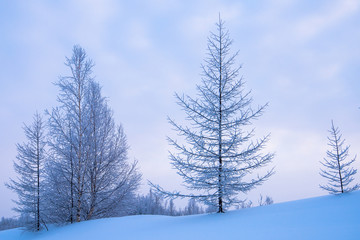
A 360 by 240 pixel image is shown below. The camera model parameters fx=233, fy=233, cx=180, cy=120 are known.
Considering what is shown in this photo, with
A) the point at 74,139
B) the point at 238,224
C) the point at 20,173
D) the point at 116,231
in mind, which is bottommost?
the point at 116,231

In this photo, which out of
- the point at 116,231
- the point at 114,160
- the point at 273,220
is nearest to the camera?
the point at 273,220

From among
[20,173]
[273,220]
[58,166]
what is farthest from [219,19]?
[20,173]

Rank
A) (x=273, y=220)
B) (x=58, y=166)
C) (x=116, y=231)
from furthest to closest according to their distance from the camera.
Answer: (x=58, y=166) → (x=116, y=231) → (x=273, y=220)

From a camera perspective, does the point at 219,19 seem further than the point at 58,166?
No

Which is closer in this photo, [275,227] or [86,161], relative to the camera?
[275,227]

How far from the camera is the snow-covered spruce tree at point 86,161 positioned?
1023 centimetres

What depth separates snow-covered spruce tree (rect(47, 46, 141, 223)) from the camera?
10.2m

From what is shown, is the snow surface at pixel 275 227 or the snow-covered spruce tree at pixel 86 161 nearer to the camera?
the snow surface at pixel 275 227

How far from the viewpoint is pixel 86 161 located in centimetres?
1057

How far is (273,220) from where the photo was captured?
197 inches

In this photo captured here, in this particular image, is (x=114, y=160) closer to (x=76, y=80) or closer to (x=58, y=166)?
(x=58, y=166)

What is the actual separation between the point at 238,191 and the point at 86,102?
8.24m

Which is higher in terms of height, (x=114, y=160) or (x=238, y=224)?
(x=114, y=160)

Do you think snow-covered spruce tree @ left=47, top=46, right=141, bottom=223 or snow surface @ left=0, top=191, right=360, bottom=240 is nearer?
snow surface @ left=0, top=191, right=360, bottom=240
